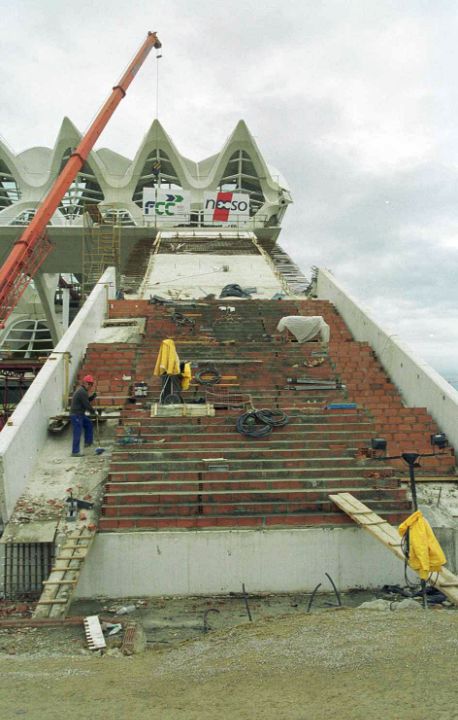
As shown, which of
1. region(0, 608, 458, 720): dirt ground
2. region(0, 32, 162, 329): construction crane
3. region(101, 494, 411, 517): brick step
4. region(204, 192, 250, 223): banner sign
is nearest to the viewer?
region(0, 608, 458, 720): dirt ground

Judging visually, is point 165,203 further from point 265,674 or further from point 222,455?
point 265,674

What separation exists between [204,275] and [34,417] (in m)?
12.6

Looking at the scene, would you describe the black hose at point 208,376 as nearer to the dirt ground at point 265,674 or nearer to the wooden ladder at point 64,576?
the wooden ladder at point 64,576

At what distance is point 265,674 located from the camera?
372 centimetres

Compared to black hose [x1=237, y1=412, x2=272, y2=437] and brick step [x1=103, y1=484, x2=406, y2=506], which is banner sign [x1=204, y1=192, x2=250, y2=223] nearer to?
black hose [x1=237, y1=412, x2=272, y2=437]

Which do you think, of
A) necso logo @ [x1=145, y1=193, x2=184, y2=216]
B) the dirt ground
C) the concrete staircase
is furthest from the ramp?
necso logo @ [x1=145, y1=193, x2=184, y2=216]

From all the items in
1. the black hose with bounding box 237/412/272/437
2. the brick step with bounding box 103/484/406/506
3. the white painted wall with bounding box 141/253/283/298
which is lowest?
the brick step with bounding box 103/484/406/506

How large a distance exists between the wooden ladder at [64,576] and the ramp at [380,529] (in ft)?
9.62

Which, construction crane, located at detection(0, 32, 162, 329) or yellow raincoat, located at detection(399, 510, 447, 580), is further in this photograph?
construction crane, located at detection(0, 32, 162, 329)

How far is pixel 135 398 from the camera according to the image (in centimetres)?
979

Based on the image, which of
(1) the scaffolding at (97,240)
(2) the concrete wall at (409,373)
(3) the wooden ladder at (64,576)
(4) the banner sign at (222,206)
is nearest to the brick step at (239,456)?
(3) the wooden ladder at (64,576)

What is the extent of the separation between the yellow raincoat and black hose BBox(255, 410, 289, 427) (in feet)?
11.0

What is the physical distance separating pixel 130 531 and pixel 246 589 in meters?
1.45

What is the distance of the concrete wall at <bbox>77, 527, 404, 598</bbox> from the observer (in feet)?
20.8
